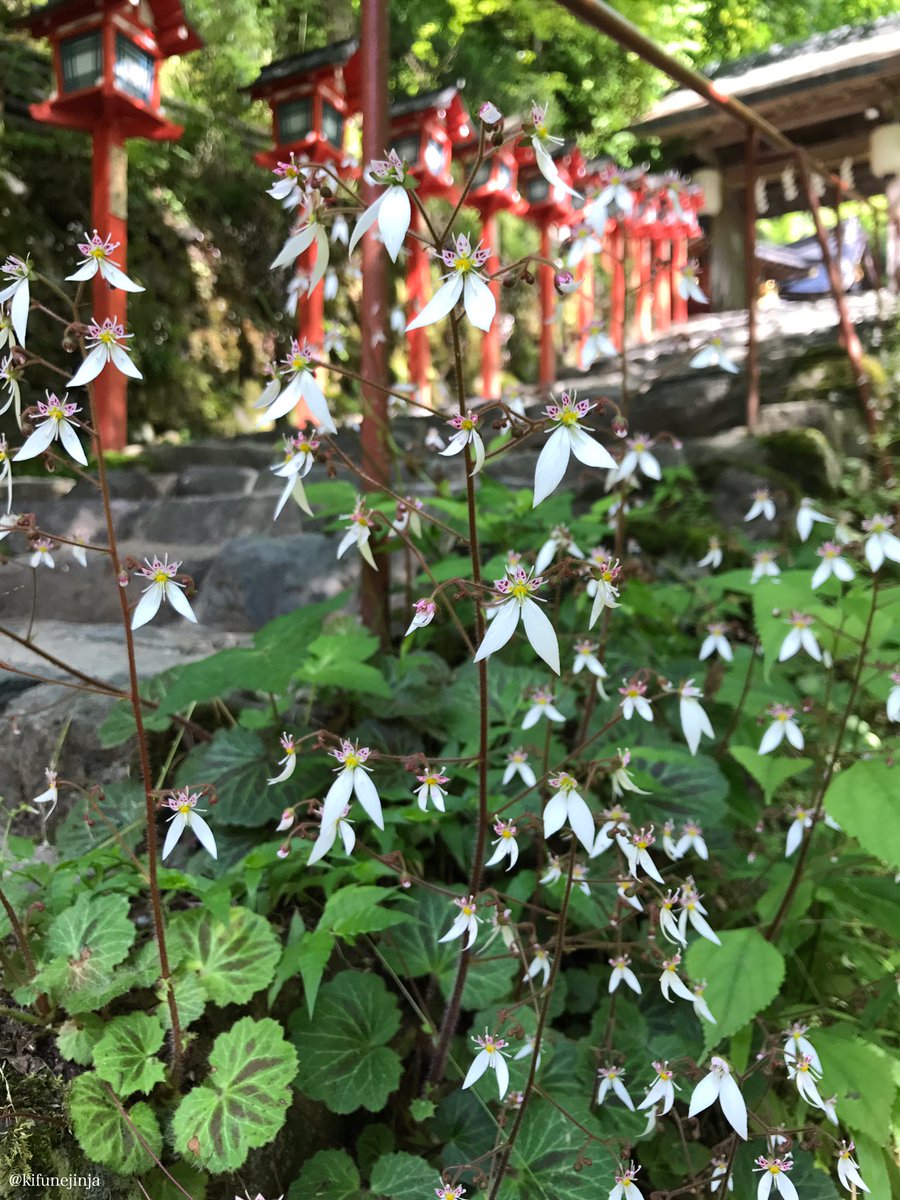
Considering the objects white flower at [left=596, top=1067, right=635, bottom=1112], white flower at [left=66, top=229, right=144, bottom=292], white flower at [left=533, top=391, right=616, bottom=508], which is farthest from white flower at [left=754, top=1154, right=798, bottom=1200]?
white flower at [left=66, top=229, right=144, bottom=292]

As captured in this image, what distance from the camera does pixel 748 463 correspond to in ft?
10.5

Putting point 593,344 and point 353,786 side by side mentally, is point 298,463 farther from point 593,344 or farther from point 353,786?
point 593,344

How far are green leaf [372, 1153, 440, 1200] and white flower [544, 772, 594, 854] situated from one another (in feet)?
1.58

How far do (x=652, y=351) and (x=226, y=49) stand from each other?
411 cm

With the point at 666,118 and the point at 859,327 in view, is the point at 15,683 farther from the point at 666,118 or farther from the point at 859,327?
the point at 666,118

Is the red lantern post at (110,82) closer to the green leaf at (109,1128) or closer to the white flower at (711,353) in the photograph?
the white flower at (711,353)

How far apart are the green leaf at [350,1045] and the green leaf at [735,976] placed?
42 centimetres

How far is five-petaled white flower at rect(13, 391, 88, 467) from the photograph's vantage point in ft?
2.93

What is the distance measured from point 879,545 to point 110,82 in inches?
148

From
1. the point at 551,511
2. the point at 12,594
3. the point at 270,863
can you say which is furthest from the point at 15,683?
the point at 551,511

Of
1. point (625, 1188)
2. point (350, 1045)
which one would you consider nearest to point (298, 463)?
point (350, 1045)

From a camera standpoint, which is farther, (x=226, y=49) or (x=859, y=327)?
(x=226, y=49)

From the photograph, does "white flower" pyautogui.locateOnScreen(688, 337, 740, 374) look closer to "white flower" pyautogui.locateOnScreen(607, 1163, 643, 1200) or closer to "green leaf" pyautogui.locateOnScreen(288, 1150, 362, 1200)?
"white flower" pyautogui.locateOnScreen(607, 1163, 643, 1200)

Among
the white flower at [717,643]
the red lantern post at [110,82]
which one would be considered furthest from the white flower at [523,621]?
the red lantern post at [110,82]
